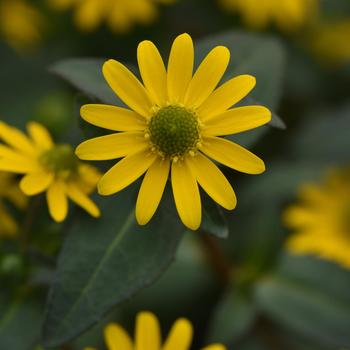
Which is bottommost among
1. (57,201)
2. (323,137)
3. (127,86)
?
(57,201)

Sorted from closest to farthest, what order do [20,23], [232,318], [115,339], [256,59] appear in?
[115,339] < [256,59] < [232,318] < [20,23]

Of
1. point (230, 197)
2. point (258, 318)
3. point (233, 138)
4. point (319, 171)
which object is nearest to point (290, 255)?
point (258, 318)

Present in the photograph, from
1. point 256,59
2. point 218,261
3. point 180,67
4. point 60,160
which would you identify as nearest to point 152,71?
point 180,67

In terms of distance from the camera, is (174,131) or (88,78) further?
(88,78)

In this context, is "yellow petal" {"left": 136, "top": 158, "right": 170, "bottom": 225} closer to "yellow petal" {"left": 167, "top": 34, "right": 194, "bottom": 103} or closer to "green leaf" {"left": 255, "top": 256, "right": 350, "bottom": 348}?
"yellow petal" {"left": 167, "top": 34, "right": 194, "bottom": 103}

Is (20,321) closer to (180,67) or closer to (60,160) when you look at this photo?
(60,160)

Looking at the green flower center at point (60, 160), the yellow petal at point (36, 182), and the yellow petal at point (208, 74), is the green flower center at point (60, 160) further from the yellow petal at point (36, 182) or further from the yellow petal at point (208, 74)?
the yellow petal at point (208, 74)

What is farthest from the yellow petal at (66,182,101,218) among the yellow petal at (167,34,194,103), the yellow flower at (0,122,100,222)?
the yellow petal at (167,34,194,103)
